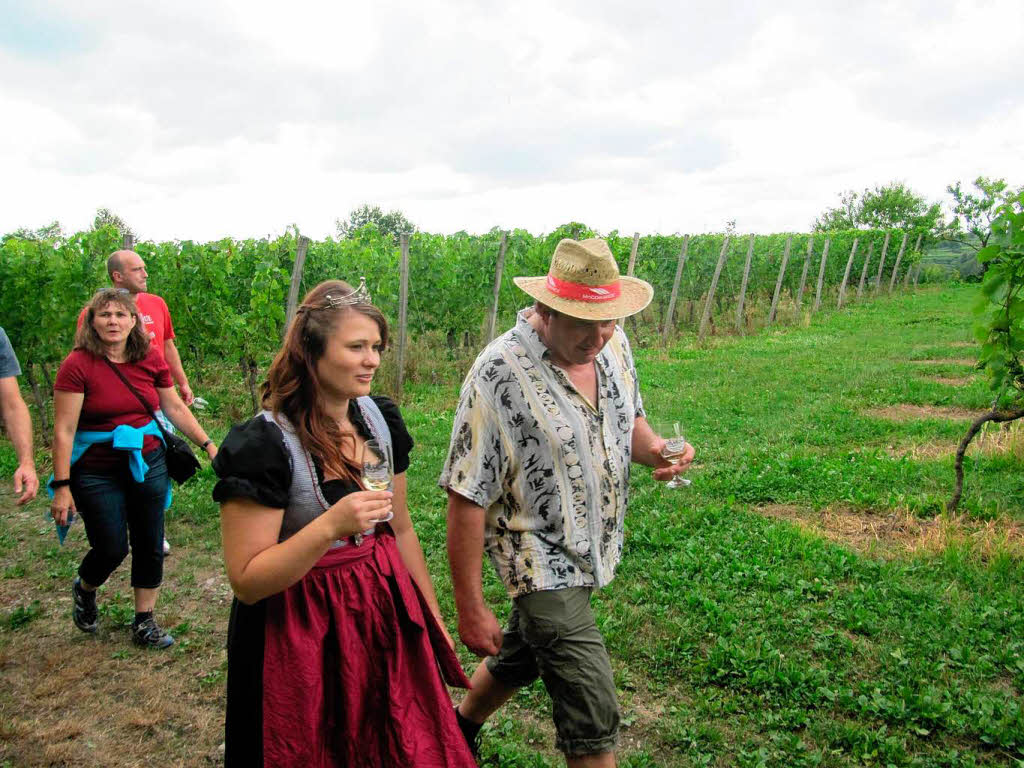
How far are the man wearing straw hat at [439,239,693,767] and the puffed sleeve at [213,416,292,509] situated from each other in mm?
562

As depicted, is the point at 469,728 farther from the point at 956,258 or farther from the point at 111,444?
the point at 956,258

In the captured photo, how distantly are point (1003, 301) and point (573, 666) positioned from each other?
3870 mm

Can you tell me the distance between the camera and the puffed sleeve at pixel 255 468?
1.87 metres

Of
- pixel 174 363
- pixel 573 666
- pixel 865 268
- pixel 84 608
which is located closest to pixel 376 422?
pixel 573 666

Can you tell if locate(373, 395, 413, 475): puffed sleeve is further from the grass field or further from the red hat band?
the grass field

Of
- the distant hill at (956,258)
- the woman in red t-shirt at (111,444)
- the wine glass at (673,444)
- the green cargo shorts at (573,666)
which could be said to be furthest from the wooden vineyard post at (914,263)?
the green cargo shorts at (573,666)

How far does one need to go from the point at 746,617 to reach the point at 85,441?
3.50m

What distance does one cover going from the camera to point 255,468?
74.4 inches

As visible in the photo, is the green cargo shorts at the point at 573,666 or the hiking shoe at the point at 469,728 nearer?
the green cargo shorts at the point at 573,666

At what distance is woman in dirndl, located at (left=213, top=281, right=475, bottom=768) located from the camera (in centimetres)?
188

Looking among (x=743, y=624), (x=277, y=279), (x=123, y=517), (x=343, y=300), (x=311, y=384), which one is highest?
(x=343, y=300)

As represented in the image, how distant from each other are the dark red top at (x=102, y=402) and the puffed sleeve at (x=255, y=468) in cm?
225

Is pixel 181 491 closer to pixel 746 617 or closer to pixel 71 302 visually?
pixel 71 302

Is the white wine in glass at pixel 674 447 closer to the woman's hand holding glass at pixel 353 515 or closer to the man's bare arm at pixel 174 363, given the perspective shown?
the woman's hand holding glass at pixel 353 515
